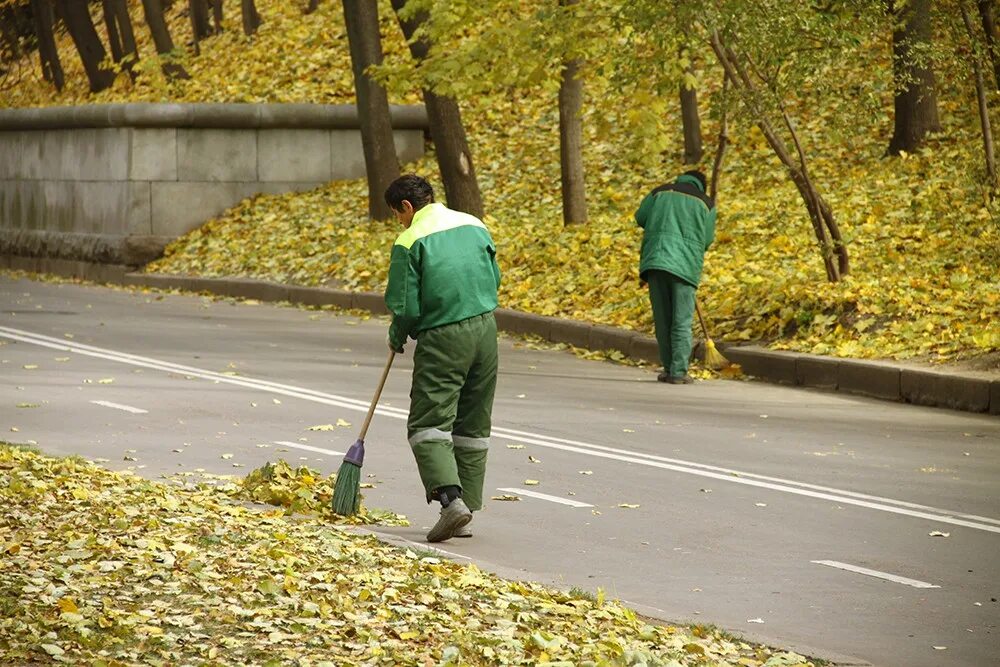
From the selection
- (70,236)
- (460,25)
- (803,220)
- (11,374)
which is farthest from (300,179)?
(11,374)

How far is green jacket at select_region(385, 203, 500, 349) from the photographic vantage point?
313 inches

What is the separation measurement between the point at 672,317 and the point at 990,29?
4.15m

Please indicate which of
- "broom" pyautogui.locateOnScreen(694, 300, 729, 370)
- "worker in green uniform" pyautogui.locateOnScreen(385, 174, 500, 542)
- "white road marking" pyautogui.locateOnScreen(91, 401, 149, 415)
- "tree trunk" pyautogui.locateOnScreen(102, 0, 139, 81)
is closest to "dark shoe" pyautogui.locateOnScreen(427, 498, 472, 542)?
"worker in green uniform" pyautogui.locateOnScreen(385, 174, 500, 542)

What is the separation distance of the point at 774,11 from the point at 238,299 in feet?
34.2

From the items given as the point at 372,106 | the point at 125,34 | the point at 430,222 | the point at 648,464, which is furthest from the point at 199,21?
the point at 430,222

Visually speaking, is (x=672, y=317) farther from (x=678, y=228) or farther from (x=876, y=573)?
(x=876, y=573)

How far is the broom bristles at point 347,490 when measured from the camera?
8.44 m

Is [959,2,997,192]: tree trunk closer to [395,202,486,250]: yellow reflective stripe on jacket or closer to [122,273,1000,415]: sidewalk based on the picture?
[122,273,1000,415]: sidewalk

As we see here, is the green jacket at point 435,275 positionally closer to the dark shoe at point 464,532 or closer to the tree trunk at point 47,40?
the dark shoe at point 464,532

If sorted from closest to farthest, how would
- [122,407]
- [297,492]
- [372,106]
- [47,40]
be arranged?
[297,492] → [122,407] → [372,106] → [47,40]

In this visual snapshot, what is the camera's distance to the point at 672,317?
1511 cm

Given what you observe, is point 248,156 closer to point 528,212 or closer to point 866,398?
point 528,212

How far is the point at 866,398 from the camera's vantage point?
14.3 metres

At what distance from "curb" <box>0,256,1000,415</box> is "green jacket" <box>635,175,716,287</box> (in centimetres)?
109
